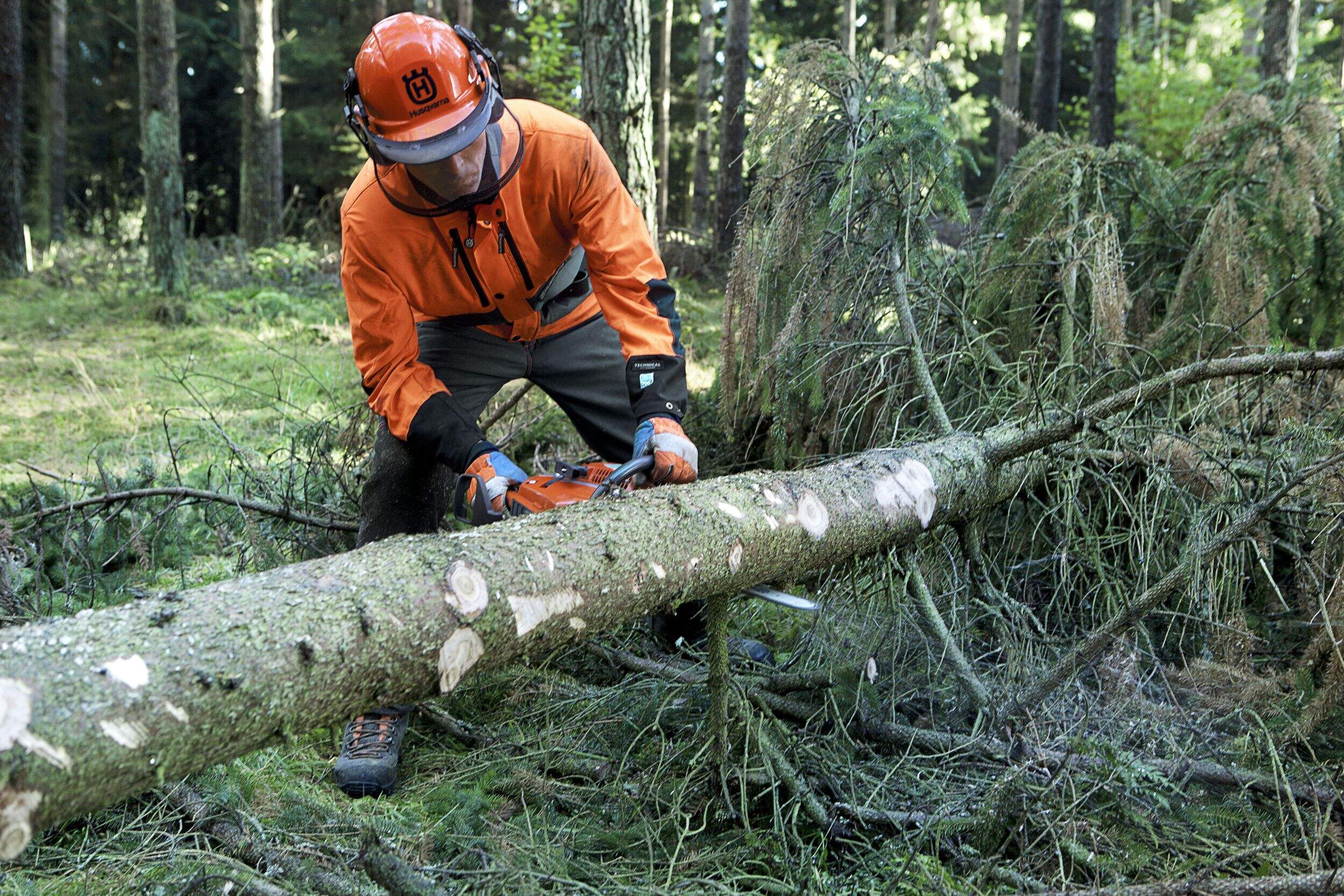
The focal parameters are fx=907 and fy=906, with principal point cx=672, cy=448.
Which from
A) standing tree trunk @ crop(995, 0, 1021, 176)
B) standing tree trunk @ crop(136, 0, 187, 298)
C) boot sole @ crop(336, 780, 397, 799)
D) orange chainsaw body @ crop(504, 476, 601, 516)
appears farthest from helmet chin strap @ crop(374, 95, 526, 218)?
standing tree trunk @ crop(995, 0, 1021, 176)

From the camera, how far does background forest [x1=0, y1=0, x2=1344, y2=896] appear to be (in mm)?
1871

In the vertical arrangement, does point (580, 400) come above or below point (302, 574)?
below

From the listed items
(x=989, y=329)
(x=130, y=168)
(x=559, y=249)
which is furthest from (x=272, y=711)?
(x=130, y=168)

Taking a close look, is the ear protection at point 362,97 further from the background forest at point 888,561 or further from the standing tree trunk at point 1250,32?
the standing tree trunk at point 1250,32

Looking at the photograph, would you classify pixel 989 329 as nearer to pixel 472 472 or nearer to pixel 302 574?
pixel 472 472

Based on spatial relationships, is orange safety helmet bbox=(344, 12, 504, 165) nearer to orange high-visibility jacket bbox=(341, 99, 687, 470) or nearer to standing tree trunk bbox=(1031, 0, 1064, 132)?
orange high-visibility jacket bbox=(341, 99, 687, 470)

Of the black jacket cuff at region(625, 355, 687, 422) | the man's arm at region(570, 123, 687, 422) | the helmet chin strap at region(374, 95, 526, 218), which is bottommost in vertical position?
the black jacket cuff at region(625, 355, 687, 422)

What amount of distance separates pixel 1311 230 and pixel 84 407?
6.24 metres

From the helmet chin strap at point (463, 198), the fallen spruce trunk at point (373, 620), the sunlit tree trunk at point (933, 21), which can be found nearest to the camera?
the fallen spruce trunk at point (373, 620)

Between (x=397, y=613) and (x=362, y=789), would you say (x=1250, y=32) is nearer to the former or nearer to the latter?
(x=362, y=789)

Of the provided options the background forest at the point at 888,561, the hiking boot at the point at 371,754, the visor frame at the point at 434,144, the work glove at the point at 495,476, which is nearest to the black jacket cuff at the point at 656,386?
the work glove at the point at 495,476

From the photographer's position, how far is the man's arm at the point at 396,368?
2.67 m

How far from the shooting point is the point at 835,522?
6.67 ft

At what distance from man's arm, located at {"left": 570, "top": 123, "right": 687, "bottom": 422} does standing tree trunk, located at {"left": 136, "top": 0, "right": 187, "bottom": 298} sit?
7.11 metres
